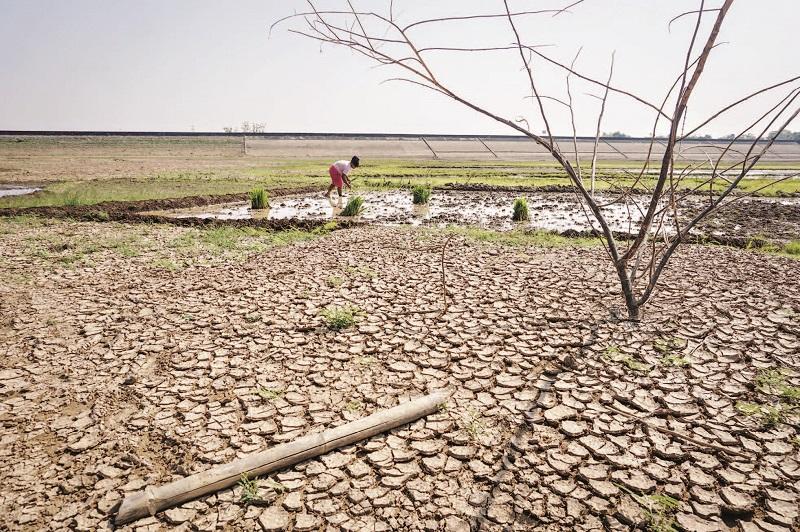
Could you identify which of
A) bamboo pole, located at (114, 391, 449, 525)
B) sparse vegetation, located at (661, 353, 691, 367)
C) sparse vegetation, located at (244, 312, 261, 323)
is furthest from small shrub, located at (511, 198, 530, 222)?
bamboo pole, located at (114, 391, 449, 525)

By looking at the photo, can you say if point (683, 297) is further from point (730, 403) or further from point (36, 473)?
point (36, 473)

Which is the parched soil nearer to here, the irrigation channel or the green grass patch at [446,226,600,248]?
the irrigation channel

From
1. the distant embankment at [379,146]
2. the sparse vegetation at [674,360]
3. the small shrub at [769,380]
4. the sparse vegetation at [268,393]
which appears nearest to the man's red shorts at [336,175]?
the sparse vegetation at [268,393]

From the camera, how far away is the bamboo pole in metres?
2.33

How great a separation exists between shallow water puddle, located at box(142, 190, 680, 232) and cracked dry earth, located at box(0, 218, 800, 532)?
17.3 feet

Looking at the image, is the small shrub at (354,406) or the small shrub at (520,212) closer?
the small shrub at (354,406)

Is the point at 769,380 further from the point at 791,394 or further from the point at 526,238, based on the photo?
the point at 526,238

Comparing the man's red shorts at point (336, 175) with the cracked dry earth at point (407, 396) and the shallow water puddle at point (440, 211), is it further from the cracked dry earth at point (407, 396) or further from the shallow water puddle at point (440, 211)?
the cracked dry earth at point (407, 396)

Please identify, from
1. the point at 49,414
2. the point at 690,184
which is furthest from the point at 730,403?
the point at 690,184

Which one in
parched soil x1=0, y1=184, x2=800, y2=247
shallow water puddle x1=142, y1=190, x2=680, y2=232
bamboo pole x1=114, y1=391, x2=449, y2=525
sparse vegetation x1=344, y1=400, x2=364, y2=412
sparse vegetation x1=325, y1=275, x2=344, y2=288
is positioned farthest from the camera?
shallow water puddle x1=142, y1=190, x2=680, y2=232

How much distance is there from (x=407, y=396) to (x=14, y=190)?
1901cm

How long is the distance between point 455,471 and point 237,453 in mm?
1397

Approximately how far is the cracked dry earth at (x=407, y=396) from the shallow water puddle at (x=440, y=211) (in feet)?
17.3

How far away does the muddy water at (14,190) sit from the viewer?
1480 centimetres
